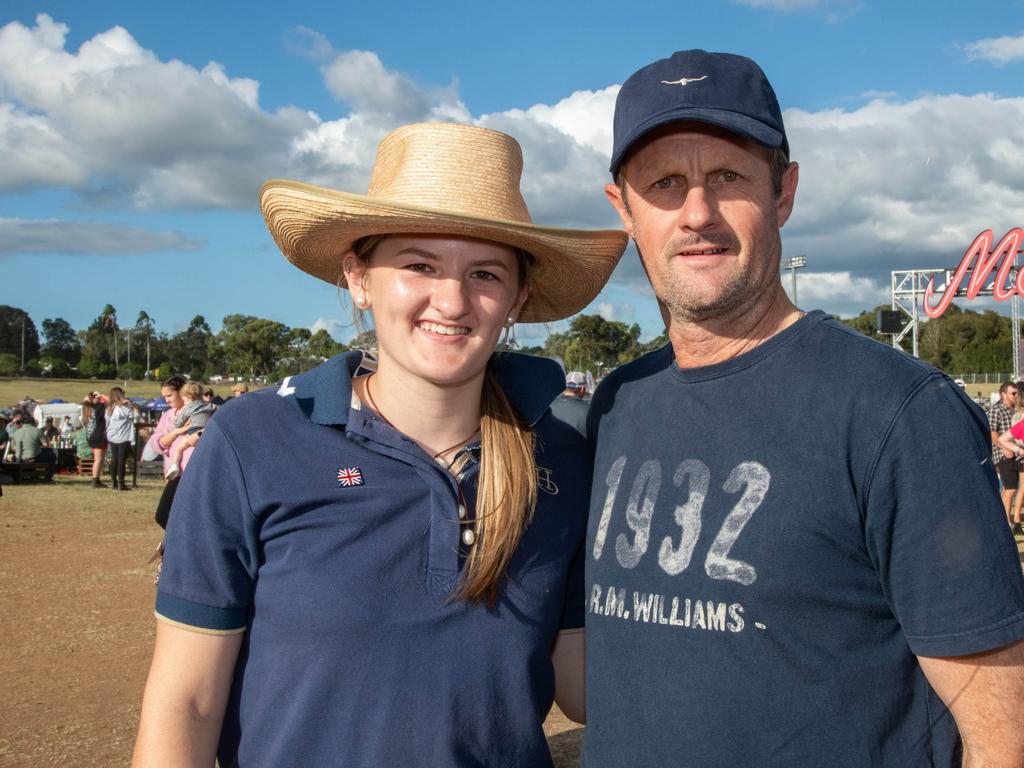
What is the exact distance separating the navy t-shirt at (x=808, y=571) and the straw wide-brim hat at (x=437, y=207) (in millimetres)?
670

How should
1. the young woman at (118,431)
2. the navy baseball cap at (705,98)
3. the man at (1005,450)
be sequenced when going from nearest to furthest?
1. the navy baseball cap at (705,98)
2. the man at (1005,450)
3. the young woman at (118,431)

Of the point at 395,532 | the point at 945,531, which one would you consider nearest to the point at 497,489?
the point at 395,532

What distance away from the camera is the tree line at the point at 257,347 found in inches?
3194

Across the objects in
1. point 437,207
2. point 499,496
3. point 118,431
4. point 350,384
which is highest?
point 437,207

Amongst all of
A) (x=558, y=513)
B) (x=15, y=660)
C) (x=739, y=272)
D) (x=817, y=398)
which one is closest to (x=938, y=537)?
(x=817, y=398)

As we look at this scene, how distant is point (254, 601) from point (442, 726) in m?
0.52

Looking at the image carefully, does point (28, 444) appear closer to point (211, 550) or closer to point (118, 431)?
point (118, 431)

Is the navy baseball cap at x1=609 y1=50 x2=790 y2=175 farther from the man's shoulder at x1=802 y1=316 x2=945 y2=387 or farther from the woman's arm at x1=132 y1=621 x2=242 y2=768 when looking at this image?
the woman's arm at x1=132 y1=621 x2=242 y2=768

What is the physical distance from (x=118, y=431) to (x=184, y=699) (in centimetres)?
1645

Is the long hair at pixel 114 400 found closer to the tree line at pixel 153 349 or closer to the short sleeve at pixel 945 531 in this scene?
the short sleeve at pixel 945 531

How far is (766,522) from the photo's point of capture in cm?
174

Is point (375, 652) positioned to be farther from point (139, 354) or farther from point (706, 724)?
point (139, 354)

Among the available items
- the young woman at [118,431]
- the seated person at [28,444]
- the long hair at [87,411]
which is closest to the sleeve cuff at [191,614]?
the young woman at [118,431]

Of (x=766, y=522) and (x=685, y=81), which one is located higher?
(x=685, y=81)
